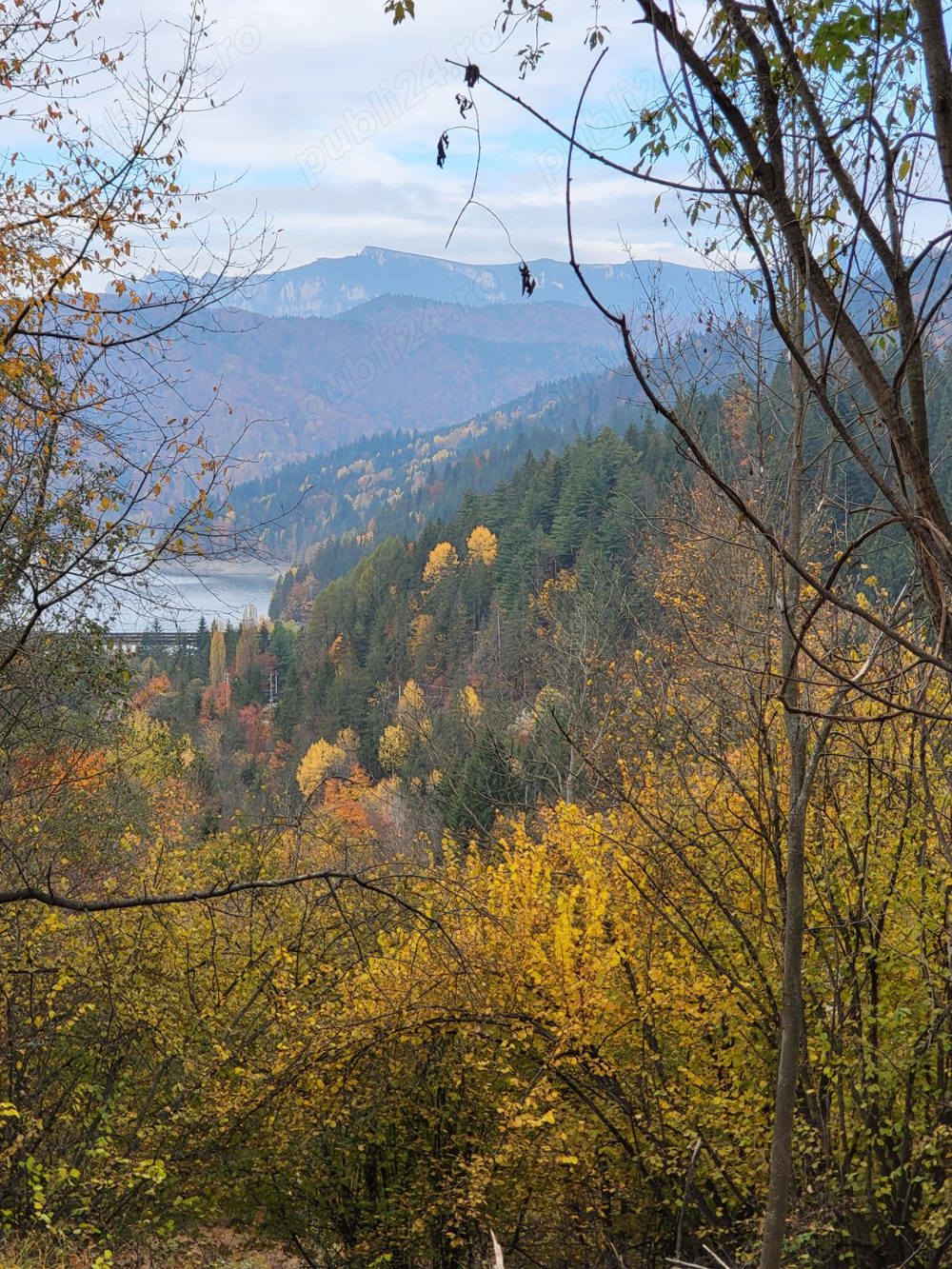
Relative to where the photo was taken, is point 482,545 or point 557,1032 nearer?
point 557,1032

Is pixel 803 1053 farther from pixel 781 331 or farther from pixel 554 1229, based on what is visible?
pixel 781 331

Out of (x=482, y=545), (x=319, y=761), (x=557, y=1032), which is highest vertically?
(x=482, y=545)

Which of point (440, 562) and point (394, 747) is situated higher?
point (440, 562)

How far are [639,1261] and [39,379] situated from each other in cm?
962

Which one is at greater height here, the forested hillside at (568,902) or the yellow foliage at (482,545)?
the yellow foliage at (482,545)

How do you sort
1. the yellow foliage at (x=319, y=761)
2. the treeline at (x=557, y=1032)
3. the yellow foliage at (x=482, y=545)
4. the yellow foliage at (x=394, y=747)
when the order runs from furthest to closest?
1. the yellow foliage at (x=482, y=545)
2. the yellow foliage at (x=319, y=761)
3. the yellow foliage at (x=394, y=747)
4. the treeline at (x=557, y=1032)

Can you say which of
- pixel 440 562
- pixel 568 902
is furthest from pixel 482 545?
pixel 568 902

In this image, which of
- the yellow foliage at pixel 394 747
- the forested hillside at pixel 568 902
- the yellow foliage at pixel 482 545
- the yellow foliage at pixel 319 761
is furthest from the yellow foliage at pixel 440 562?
the forested hillside at pixel 568 902

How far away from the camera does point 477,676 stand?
63031 mm

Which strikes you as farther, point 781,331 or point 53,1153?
point 53,1153

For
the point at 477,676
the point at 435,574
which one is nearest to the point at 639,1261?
the point at 477,676

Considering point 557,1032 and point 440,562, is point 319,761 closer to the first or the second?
point 440,562

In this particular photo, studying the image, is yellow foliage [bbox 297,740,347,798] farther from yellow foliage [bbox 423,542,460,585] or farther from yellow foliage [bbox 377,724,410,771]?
yellow foliage [bbox 423,542,460,585]

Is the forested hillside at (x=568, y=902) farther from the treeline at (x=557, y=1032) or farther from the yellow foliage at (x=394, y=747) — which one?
the yellow foliage at (x=394, y=747)
